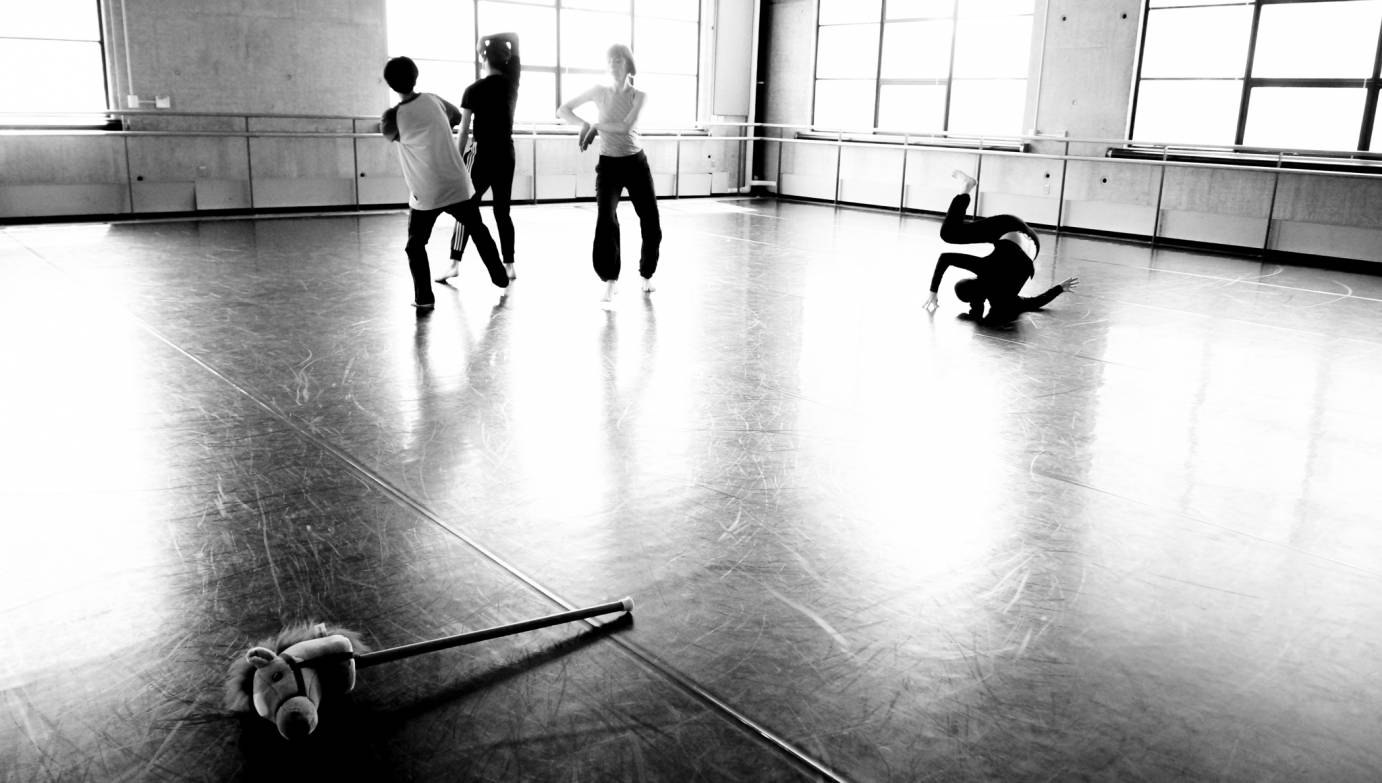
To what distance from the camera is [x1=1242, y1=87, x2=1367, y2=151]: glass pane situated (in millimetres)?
10367

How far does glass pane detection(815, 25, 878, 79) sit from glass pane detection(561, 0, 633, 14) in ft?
9.78

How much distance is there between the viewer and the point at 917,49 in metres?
14.5

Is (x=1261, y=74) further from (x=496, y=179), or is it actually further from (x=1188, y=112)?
(x=496, y=179)

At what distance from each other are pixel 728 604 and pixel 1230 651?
1.20 m

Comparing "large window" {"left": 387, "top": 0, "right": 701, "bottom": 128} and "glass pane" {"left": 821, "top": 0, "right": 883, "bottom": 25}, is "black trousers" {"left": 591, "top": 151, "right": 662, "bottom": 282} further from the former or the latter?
"glass pane" {"left": 821, "top": 0, "right": 883, "bottom": 25}

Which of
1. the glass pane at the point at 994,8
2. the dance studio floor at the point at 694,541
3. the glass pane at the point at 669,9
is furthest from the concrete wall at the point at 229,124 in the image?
the glass pane at the point at 994,8

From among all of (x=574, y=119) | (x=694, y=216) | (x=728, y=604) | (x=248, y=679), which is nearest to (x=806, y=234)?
(x=694, y=216)

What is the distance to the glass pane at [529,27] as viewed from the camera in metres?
13.8

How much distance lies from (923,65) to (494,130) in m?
8.81

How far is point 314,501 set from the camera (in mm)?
3293

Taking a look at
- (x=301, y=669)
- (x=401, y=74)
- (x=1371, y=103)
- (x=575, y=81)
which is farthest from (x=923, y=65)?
(x=301, y=669)

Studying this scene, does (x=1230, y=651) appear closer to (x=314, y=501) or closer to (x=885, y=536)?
(x=885, y=536)

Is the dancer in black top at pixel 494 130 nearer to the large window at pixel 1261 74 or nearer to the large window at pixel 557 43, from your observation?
the large window at pixel 557 43

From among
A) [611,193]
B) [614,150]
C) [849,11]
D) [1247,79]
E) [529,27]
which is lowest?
[611,193]
